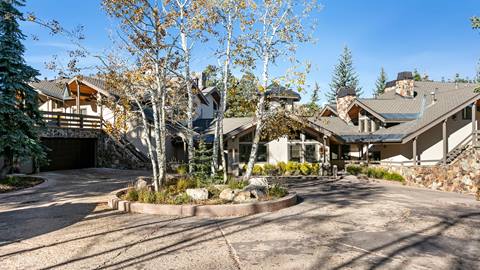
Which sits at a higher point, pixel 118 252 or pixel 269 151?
pixel 269 151

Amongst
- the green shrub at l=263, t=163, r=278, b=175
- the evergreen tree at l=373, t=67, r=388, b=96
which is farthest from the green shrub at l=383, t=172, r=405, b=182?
the evergreen tree at l=373, t=67, r=388, b=96

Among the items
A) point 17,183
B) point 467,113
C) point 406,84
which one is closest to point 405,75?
point 406,84

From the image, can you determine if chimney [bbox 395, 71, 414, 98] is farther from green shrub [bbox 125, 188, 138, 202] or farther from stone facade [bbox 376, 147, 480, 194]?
green shrub [bbox 125, 188, 138, 202]

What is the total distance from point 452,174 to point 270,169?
10190 millimetres

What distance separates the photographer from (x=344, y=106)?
2847 centimetres

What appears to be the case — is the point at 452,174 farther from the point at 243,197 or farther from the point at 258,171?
the point at 243,197

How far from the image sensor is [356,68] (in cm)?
6156

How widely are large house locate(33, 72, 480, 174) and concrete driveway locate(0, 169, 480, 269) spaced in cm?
1185

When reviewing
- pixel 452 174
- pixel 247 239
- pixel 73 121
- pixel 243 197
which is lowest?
pixel 247 239

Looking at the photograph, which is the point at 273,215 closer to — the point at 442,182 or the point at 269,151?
the point at 269,151

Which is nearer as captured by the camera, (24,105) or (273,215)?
(273,215)

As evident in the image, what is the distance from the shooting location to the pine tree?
60688 millimetres

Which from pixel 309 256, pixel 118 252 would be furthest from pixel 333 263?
pixel 118 252

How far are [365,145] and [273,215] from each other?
18.0 metres
